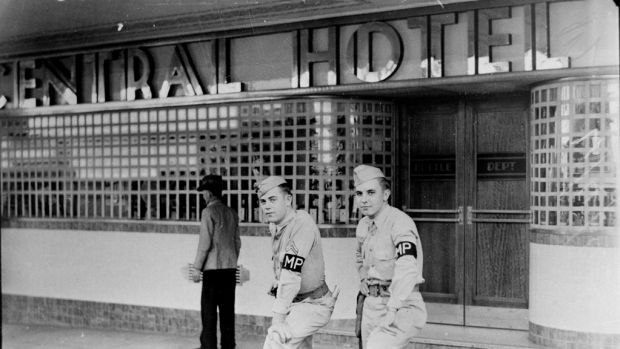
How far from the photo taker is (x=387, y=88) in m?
8.02

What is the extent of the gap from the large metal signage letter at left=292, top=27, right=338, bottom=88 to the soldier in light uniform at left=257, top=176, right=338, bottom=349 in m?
2.77

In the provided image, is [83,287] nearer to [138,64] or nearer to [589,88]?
[138,64]

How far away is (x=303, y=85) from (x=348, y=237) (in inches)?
66.0

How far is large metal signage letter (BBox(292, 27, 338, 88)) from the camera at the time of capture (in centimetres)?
834

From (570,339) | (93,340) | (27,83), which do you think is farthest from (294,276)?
(27,83)

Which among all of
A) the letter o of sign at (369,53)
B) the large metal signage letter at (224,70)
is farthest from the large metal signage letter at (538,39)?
the large metal signage letter at (224,70)

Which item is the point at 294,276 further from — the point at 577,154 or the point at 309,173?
the point at 309,173

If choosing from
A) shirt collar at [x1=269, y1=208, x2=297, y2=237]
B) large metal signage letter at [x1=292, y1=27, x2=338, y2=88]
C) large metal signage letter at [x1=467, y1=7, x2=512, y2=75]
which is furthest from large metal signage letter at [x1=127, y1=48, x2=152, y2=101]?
shirt collar at [x1=269, y1=208, x2=297, y2=237]

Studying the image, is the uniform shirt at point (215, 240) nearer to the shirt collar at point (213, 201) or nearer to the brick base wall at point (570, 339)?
the shirt collar at point (213, 201)

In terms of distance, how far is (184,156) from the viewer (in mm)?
9406

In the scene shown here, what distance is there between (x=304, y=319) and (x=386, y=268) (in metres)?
0.67

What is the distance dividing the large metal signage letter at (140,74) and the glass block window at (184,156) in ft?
0.88

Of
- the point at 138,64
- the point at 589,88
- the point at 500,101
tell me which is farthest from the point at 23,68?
the point at 589,88

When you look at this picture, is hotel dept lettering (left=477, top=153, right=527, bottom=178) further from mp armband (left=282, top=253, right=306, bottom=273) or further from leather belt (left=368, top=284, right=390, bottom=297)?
mp armband (left=282, top=253, right=306, bottom=273)
